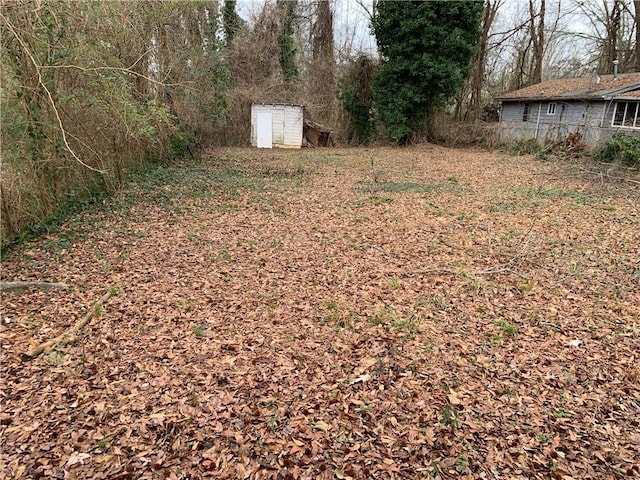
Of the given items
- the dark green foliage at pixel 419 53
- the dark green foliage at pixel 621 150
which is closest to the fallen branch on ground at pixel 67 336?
the dark green foliage at pixel 621 150

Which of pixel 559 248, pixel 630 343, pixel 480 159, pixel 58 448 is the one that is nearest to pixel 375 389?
pixel 58 448

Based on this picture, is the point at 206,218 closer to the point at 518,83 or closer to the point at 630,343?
the point at 630,343

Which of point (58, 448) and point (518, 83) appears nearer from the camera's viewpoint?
point (58, 448)

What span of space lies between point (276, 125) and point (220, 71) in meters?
4.35

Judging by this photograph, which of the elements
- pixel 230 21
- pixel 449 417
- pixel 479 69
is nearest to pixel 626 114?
pixel 479 69

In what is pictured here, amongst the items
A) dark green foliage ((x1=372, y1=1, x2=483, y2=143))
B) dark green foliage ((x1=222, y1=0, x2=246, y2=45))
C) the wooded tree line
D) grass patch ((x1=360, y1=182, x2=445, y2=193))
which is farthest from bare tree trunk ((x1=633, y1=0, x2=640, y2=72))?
dark green foliage ((x1=222, y1=0, x2=246, y2=45))

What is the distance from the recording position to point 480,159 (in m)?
16.8

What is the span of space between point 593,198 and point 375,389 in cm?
869

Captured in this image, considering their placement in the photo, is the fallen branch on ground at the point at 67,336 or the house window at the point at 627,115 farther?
the house window at the point at 627,115

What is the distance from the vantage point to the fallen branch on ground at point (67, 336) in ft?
11.8

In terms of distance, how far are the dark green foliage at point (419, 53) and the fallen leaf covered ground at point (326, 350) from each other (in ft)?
43.2

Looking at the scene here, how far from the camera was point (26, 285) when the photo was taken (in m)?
4.71

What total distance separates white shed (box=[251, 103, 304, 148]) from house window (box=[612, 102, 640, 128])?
1386 centimetres

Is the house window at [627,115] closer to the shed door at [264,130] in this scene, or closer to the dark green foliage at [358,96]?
the dark green foliage at [358,96]
